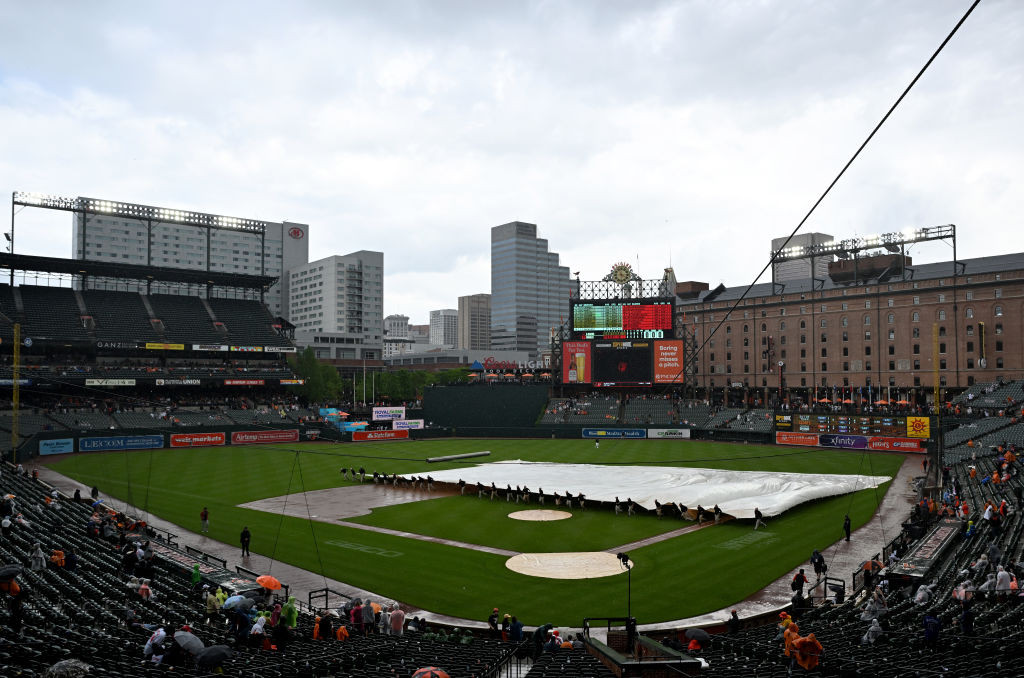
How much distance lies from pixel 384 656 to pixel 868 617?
12.2 m

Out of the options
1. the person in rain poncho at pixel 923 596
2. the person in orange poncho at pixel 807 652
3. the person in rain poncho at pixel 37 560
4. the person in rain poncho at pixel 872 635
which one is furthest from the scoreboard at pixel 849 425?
the person in rain poncho at pixel 37 560

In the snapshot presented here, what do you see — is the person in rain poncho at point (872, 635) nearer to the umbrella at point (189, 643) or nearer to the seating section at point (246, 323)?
the umbrella at point (189, 643)

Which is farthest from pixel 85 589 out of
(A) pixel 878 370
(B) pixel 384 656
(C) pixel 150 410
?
(A) pixel 878 370

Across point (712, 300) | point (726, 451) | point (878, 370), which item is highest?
point (712, 300)

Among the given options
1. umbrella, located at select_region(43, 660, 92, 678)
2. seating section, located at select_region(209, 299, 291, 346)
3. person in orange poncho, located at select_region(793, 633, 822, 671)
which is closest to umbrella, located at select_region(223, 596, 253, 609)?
umbrella, located at select_region(43, 660, 92, 678)

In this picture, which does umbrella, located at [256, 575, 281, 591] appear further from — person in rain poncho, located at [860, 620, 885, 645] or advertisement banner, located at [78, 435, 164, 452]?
advertisement banner, located at [78, 435, 164, 452]

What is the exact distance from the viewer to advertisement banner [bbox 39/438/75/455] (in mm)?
61500

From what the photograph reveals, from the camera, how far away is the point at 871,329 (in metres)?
96.6

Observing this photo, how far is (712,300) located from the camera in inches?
4751

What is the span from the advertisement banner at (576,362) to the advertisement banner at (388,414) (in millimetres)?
20600

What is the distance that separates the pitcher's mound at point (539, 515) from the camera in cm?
3675

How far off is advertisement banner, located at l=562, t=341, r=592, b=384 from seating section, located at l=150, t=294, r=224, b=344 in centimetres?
4432

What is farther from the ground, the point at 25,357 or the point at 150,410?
the point at 25,357

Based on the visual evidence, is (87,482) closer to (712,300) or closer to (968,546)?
(968,546)
